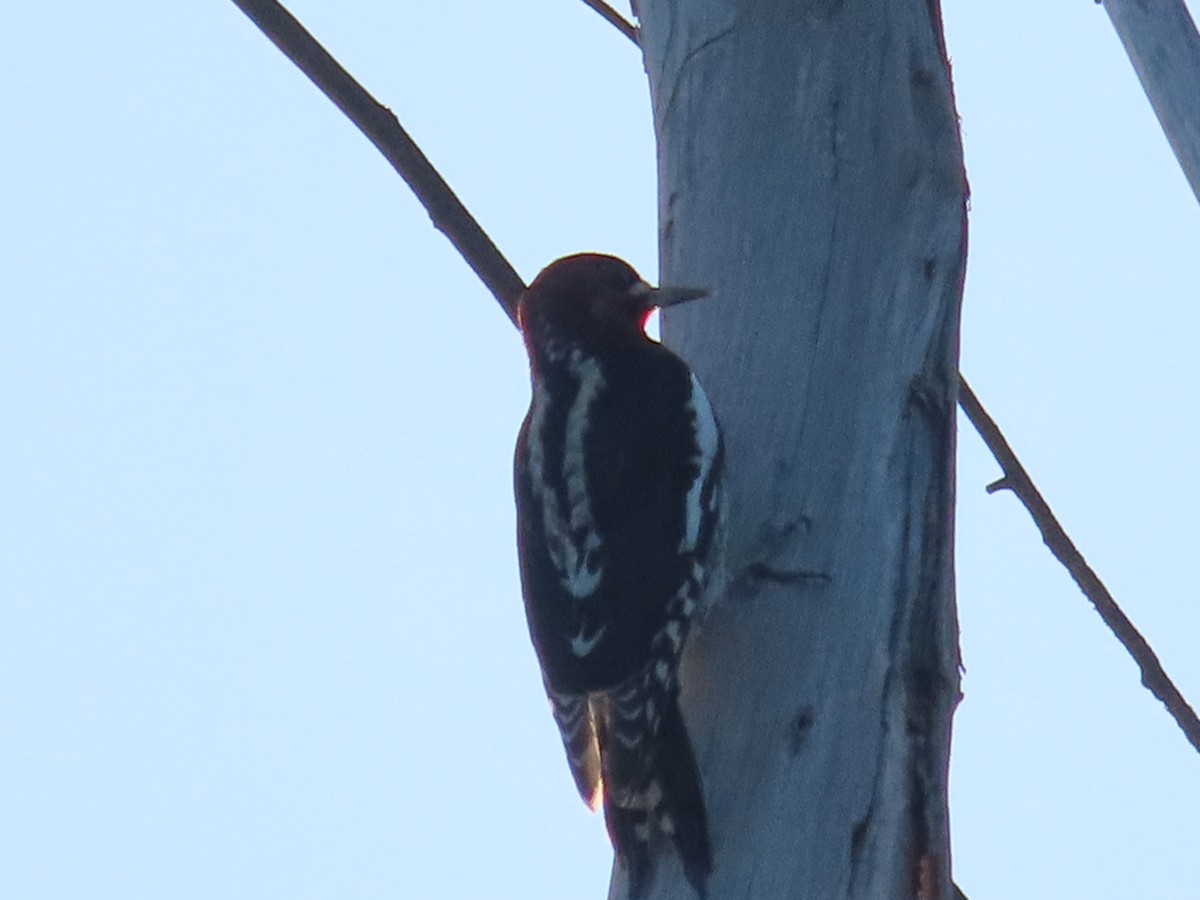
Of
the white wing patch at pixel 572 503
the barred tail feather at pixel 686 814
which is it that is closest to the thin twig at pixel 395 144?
the white wing patch at pixel 572 503

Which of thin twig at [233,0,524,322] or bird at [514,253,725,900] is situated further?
thin twig at [233,0,524,322]

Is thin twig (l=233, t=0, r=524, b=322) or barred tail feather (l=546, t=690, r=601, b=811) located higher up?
thin twig (l=233, t=0, r=524, b=322)

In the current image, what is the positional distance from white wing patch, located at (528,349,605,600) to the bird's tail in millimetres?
273

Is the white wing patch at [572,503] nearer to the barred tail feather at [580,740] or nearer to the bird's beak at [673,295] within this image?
the barred tail feather at [580,740]

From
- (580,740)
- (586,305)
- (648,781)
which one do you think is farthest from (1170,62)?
(648,781)

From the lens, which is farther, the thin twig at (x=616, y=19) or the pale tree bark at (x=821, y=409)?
the thin twig at (x=616, y=19)

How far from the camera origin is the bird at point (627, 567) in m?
2.91

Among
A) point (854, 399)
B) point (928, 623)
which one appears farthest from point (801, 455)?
point (928, 623)

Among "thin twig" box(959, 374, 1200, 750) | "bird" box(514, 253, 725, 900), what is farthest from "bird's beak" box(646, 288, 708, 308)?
"thin twig" box(959, 374, 1200, 750)

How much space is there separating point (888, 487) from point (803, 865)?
668 mm

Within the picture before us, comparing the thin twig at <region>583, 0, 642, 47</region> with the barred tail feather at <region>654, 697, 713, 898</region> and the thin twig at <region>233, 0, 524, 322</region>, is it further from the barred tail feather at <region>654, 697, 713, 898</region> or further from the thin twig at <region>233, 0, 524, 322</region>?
the barred tail feather at <region>654, 697, 713, 898</region>

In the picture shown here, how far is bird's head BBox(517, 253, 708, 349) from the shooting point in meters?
4.29

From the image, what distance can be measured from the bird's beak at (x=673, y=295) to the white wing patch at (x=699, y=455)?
6.8 inches

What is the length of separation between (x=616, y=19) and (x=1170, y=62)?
3.88ft
